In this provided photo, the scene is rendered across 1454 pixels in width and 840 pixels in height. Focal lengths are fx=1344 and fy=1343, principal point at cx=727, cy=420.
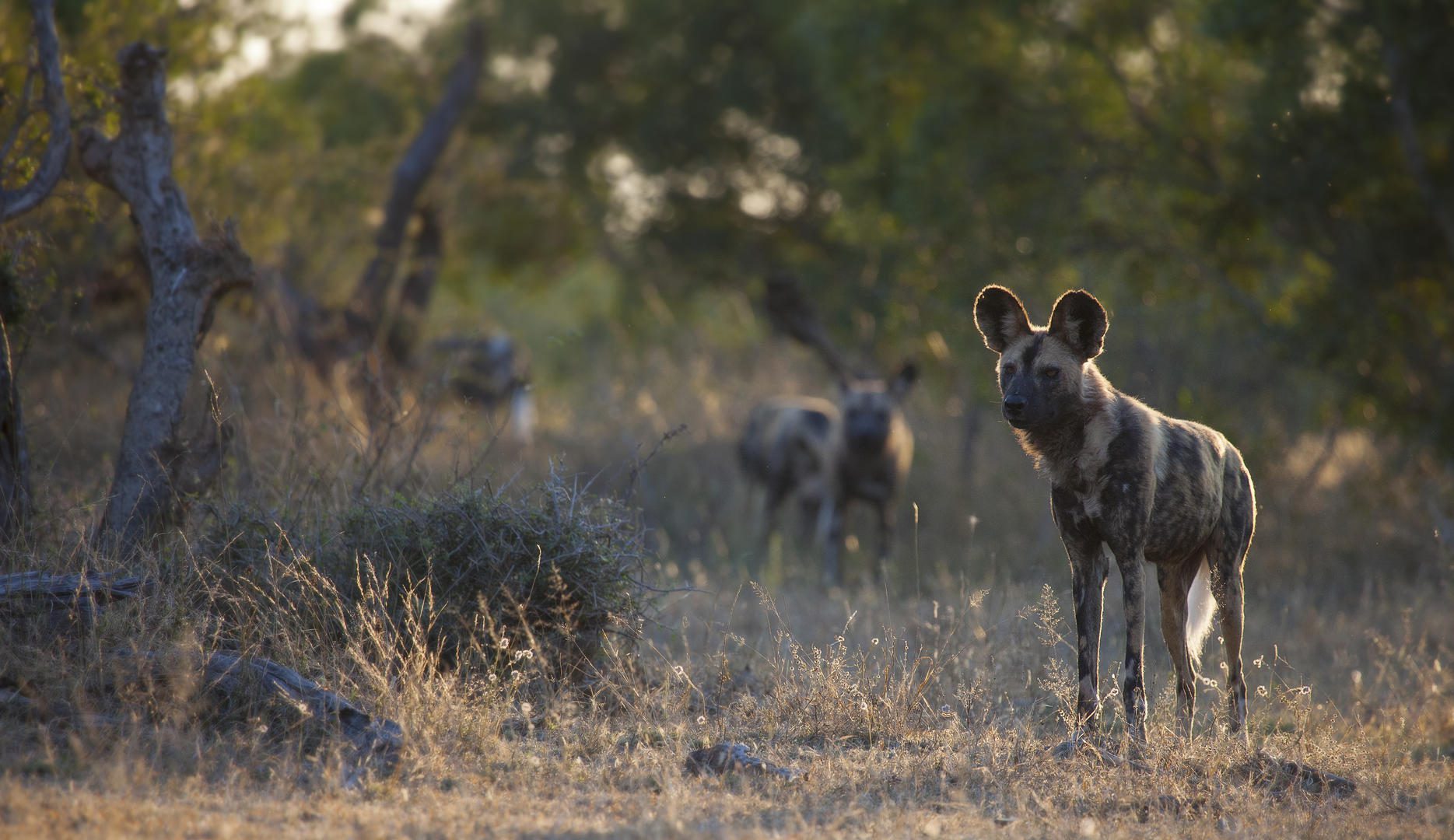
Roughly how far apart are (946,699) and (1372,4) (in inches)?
282

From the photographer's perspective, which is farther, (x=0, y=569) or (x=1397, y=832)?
(x=0, y=569)

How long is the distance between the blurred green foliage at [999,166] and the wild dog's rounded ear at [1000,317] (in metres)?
2.40

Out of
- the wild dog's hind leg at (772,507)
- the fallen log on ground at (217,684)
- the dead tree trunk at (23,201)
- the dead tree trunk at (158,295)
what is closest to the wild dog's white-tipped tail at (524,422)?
the wild dog's hind leg at (772,507)

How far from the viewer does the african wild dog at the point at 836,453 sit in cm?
1072

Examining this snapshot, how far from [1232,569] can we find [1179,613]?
0.26 meters

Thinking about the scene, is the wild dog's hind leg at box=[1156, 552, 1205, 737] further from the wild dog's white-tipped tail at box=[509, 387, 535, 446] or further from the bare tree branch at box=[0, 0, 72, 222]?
the wild dog's white-tipped tail at box=[509, 387, 535, 446]

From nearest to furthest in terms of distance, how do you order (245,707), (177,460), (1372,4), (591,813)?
(591,813) < (245,707) < (177,460) < (1372,4)

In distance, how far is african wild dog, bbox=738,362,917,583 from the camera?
10719mm

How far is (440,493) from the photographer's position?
5668 mm

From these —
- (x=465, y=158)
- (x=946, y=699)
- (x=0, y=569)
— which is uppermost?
(x=465, y=158)

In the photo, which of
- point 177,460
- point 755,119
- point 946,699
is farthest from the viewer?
point 755,119

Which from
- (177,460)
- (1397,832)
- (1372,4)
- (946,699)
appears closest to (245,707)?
(177,460)

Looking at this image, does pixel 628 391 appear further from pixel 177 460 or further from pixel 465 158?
pixel 177 460

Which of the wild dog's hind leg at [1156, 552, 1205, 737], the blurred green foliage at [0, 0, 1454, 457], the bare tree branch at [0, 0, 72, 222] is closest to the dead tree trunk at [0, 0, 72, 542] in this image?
the bare tree branch at [0, 0, 72, 222]
